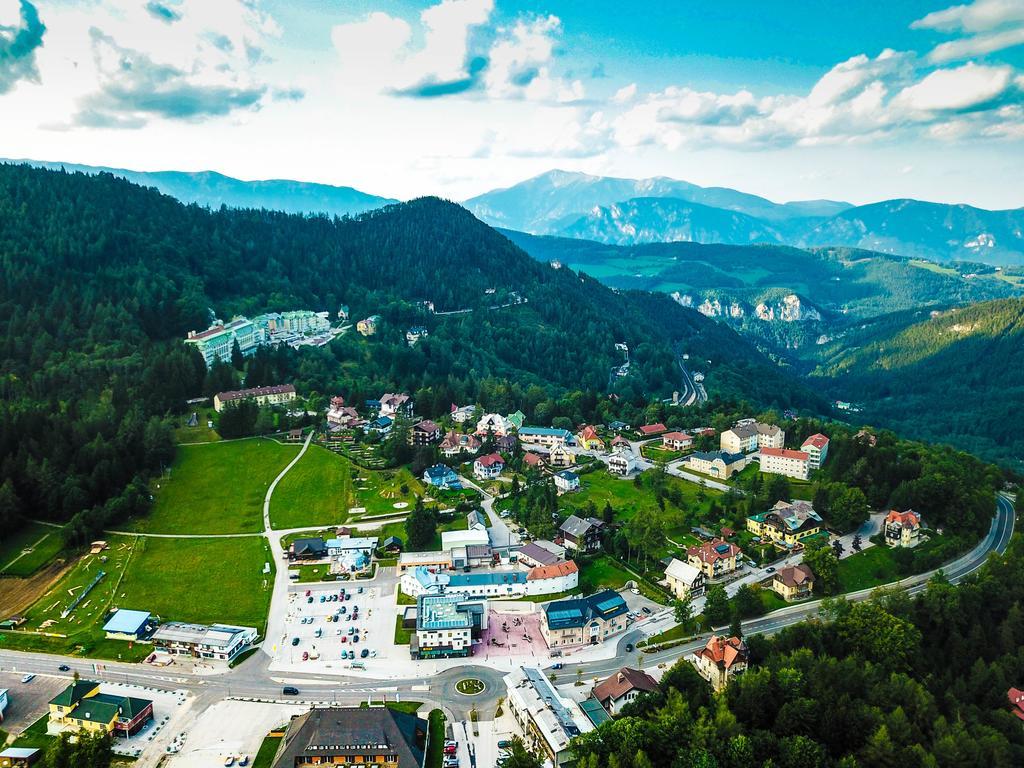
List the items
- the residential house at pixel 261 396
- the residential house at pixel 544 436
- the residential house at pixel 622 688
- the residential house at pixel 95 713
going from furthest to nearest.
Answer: the residential house at pixel 261 396 → the residential house at pixel 544 436 → the residential house at pixel 622 688 → the residential house at pixel 95 713

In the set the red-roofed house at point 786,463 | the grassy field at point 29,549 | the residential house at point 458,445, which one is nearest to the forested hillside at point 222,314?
the grassy field at point 29,549

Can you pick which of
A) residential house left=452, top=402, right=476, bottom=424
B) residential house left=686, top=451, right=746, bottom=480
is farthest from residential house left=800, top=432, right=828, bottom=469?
residential house left=452, top=402, right=476, bottom=424

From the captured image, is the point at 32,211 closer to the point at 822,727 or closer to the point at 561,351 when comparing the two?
the point at 561,351

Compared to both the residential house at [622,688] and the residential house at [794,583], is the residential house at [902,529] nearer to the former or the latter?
the residential house at [794,583]

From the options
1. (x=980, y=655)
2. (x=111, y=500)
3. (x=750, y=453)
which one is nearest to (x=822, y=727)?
(x=980, y=655)

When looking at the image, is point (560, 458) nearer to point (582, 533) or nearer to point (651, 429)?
point (651, 429)

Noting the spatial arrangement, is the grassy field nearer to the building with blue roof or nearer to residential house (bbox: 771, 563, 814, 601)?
the building with blue roof
